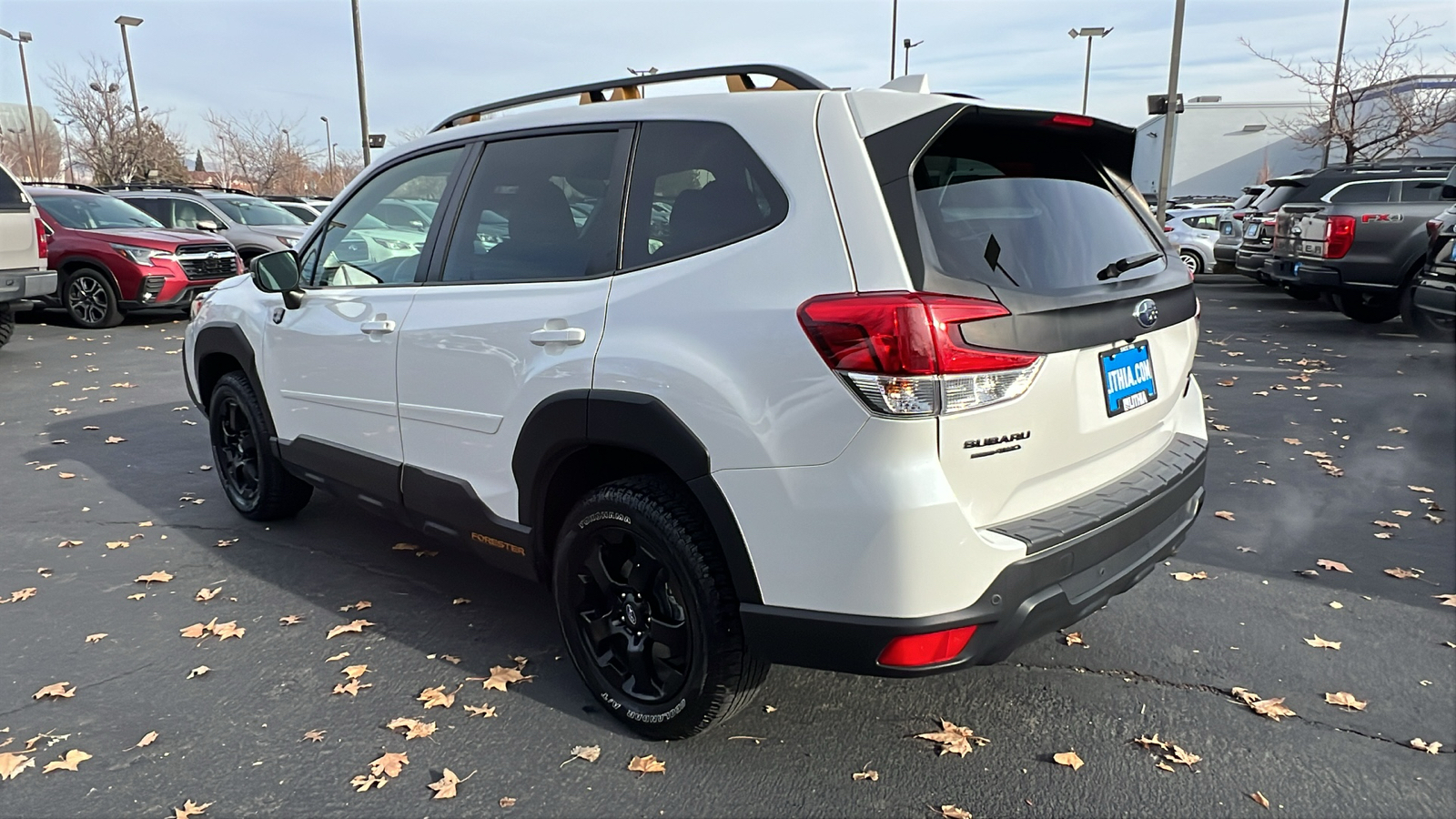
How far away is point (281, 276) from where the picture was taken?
13.6ft

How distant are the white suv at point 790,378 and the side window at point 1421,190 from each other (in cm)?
1064

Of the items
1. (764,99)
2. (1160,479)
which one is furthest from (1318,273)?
(764,99)

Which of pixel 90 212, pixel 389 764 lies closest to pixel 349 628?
pixel 389 764

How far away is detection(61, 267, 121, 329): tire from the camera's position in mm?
12477

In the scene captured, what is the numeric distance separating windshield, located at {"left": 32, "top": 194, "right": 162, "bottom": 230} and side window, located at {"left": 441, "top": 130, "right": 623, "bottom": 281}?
11907 millimetres

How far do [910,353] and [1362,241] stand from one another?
36.5ft

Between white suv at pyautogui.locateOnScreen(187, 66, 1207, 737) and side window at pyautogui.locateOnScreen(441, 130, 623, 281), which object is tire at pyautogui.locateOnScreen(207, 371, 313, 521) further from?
side window at pyautogui.locateOnScreen(441, 130, 623, 281)

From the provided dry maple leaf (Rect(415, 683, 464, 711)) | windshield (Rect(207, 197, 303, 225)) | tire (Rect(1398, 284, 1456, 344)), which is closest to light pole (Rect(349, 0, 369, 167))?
windshield (Rect(207, 197, 303, 225))

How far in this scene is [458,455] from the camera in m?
3.44

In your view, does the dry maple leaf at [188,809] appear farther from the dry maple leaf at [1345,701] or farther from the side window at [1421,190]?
the side window at [1421,190]

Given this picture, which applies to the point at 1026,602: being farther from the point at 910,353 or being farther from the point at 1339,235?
the point at 1339,235

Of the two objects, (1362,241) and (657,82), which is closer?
(657,82)

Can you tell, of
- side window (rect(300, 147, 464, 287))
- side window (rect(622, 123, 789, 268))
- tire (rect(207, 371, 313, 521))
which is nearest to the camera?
side window (rect(622, 123, 789, 268))

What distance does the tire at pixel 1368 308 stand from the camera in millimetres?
11922
